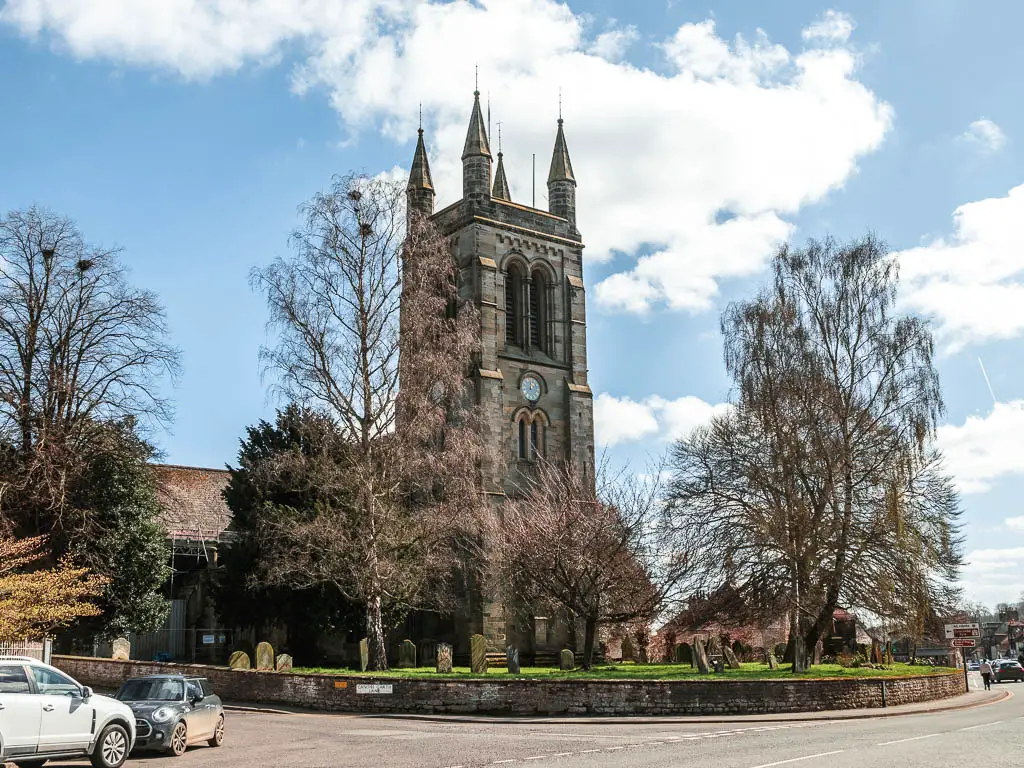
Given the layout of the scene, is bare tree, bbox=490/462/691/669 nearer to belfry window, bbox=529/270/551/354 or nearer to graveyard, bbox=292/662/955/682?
graveyard, bbox=292/662/955/682

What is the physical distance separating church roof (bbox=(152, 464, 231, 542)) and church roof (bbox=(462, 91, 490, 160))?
67.8 feet

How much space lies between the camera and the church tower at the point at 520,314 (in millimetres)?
49062

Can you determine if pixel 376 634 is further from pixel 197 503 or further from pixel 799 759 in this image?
pixel 197 503

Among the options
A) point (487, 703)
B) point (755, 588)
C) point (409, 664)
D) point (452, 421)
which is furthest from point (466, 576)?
point (487, 703)

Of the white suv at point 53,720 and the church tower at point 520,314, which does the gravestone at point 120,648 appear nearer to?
the church tower at point 520,314

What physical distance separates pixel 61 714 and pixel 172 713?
3.58 m

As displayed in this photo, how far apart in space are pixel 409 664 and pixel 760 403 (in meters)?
16.1

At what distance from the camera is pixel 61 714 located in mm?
13969

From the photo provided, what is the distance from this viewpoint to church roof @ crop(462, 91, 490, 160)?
168 feet

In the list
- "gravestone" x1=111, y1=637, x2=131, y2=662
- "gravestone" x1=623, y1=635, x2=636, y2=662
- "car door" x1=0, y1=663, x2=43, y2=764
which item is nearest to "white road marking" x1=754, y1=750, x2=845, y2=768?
"car door" x1=0, y1=663, x2=43, y2=764

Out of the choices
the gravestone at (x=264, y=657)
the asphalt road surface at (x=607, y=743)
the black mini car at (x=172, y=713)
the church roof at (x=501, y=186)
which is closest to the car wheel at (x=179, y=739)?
the black mini car at (x=172, y=713)

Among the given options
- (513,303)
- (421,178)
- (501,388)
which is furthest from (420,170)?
(501,388)

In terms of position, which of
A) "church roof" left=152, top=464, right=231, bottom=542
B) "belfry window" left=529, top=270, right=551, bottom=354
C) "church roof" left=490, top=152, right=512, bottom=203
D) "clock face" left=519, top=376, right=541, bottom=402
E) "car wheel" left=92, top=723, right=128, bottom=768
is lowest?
"car wheel" left=92, top=723, right=128, bottom=768

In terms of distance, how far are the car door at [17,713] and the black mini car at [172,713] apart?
3495 millimetres
